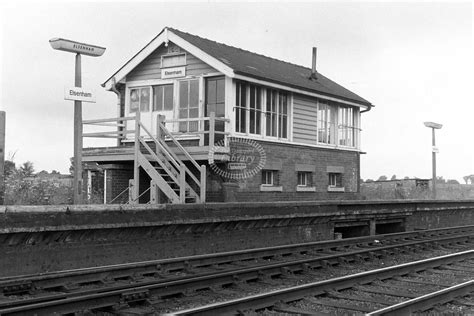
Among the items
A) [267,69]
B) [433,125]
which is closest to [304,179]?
[267,69]

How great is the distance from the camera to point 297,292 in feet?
26.2

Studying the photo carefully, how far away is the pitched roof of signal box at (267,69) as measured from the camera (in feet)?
56.9

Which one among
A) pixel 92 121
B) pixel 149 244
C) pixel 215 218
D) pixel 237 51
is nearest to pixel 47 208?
pixel 149 244

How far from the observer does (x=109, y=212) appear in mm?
10633

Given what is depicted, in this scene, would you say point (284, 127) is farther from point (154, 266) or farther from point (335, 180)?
point (154, 266)

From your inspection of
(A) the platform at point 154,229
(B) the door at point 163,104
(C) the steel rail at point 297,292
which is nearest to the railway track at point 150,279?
(A) the platform at point 154,229

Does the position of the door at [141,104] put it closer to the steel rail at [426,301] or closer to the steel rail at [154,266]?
the steel rail at [154,266]

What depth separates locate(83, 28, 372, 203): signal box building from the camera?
629 inches

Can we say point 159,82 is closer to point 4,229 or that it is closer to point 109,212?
A: point 109,212

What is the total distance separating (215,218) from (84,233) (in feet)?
10.8

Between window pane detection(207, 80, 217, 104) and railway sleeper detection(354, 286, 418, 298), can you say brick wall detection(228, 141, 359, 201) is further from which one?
railway sleeper detection(354, 286, 418, 298)

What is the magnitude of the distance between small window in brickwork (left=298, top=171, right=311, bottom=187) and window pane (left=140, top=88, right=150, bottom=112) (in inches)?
213

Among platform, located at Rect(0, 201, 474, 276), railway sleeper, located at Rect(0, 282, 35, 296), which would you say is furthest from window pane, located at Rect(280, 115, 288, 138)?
railway sleeper, located at Rect(0, 282, 35, 296)

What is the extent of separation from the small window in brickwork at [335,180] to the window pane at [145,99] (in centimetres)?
705
